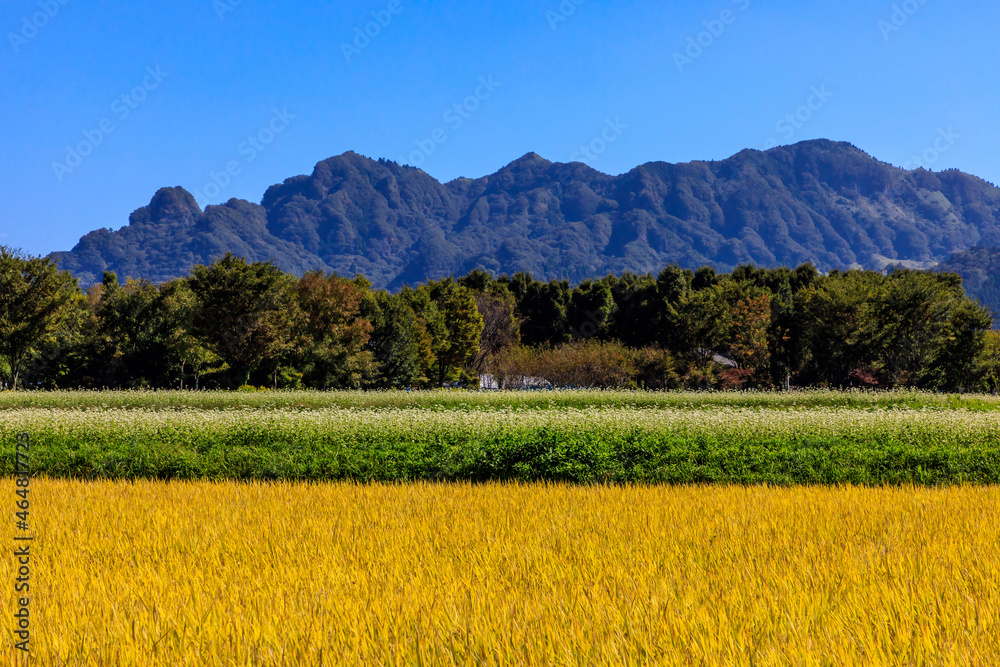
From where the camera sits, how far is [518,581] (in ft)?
15.8

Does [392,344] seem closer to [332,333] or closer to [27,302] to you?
[332,333]

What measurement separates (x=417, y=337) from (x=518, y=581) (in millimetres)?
42743

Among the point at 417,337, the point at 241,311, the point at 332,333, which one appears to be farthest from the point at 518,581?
the point at 417,337

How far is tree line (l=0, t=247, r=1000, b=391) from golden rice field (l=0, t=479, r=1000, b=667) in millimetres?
31440

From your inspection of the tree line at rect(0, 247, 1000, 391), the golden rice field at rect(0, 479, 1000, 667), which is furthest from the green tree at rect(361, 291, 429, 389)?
the golden rice field at rect(0, 479, 1000, 667)

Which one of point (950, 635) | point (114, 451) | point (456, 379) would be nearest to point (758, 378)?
point (456, 379)

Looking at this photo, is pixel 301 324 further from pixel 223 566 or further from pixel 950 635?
pixel 950 635

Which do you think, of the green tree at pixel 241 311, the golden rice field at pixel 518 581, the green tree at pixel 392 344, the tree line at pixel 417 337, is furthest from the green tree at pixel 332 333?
the golden rice field at pixel 518 581

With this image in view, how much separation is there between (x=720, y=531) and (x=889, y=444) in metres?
7.96

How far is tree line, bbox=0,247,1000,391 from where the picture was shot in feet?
122

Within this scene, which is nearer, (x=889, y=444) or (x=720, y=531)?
(x=720, y=531)

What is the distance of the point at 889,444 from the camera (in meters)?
12.2

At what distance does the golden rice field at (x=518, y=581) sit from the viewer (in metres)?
3.46

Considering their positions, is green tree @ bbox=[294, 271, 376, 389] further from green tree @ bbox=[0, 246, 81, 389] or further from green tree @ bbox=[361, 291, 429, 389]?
green tree @ bbox=[0, 246, 81, 389]
